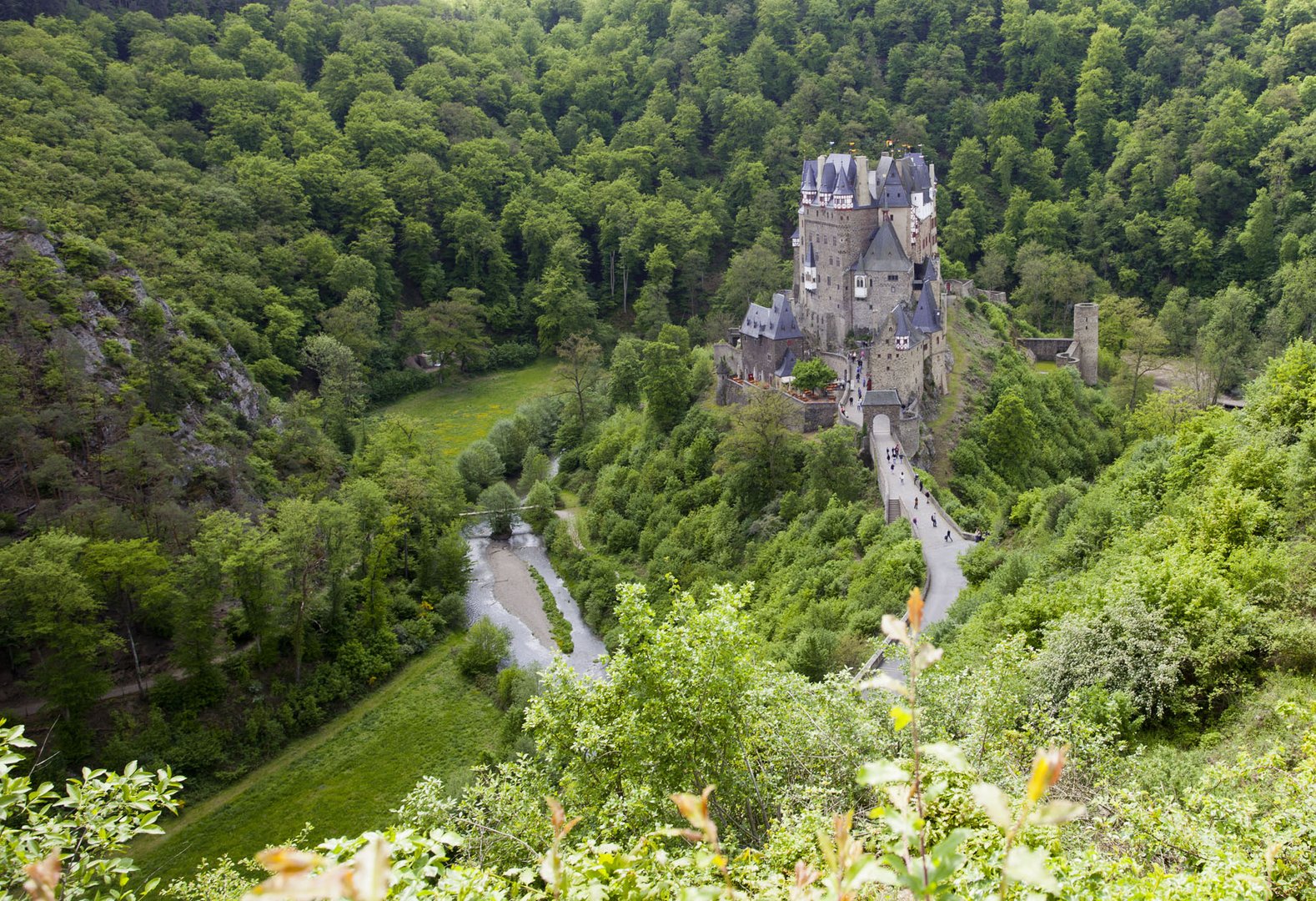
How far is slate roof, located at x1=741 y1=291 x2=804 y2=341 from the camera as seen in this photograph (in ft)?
169

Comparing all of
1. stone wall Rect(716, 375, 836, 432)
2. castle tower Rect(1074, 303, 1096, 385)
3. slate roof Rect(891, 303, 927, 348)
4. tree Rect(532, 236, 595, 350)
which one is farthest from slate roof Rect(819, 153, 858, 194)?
tree Rect(532, 236, 595, 350)

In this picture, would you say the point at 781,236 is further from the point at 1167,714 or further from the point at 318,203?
the point at 1167,714

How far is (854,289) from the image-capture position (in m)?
51.2

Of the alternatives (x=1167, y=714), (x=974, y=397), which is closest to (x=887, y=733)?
(x=1167, y=714)

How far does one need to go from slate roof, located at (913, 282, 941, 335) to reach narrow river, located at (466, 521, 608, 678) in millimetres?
22860

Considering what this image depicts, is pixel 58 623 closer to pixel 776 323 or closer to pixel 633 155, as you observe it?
pixel 776 323

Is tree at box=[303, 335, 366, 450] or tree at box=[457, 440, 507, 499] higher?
tree at box=[303, 335, 366, 450]

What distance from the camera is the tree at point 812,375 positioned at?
48.0 m

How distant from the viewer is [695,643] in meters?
15.7

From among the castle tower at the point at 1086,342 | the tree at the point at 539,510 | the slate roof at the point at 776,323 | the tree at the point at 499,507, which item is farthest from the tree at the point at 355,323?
the castle tower at the point at 1086,342

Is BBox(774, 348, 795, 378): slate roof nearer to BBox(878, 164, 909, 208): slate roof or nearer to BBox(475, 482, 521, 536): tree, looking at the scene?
BBox(878, 164, 909, 208): slate roof

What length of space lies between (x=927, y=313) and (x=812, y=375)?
275 inches

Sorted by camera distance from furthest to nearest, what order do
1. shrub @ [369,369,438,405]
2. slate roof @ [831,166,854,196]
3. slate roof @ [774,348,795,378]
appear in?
shrub @ [369,369,438,405]
slate roof @ [831,166,854,196]
slate roof @ [774,348,795,378]

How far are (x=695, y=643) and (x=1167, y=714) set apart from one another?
352 inches
